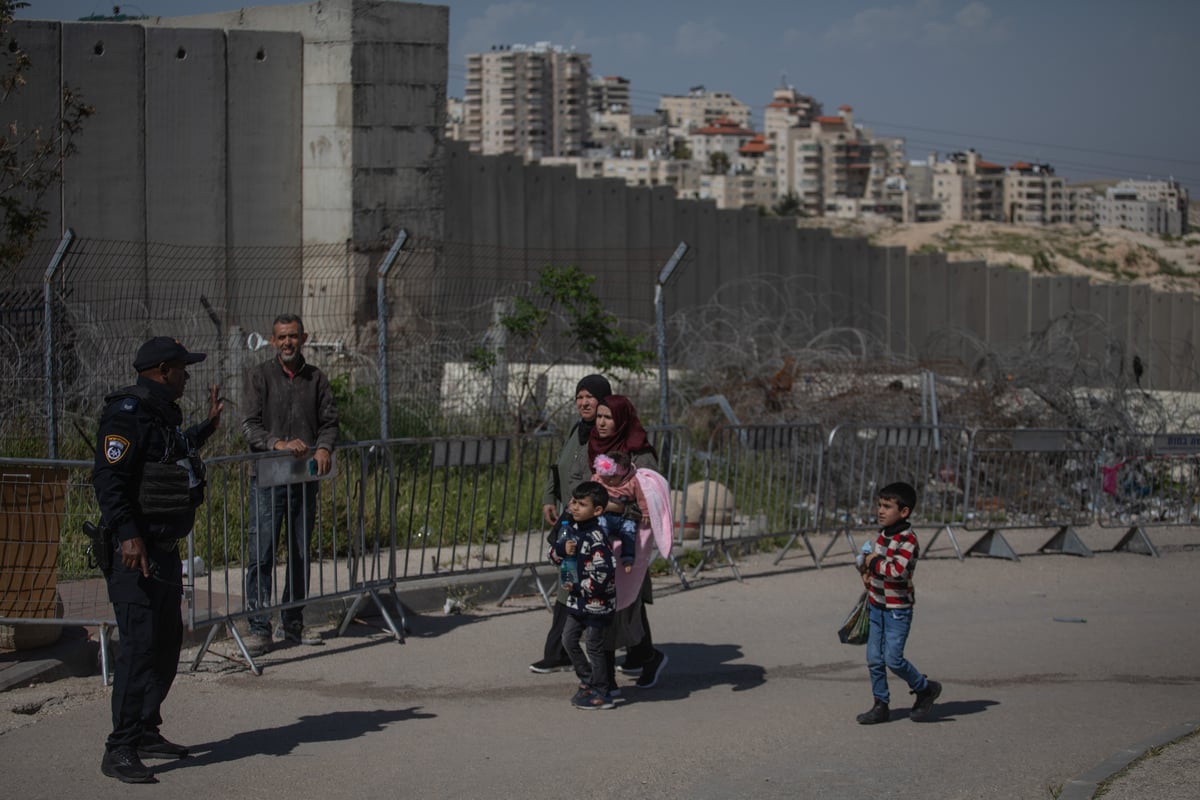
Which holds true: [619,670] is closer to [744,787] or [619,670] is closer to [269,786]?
[744,787]

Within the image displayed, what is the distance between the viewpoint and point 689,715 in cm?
703

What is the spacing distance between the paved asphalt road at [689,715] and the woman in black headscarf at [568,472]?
0.42 ft

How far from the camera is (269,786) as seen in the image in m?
5.68

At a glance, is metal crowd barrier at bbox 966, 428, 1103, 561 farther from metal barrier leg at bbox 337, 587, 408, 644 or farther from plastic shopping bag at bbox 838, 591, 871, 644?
metal barrier leg at bbox 337, 587, 408, 644

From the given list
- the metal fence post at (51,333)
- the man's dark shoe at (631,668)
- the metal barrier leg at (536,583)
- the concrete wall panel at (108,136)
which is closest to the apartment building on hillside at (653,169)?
the concrete wall panel at (108,136)

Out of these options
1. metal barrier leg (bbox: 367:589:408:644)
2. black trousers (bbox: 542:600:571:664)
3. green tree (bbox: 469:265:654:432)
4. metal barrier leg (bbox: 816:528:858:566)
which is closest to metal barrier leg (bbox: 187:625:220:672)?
metal barrier leg (bbox: 367:589:408:644)

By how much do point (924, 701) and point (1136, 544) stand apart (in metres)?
6.41

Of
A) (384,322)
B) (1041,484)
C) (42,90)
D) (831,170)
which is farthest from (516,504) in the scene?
(831,170)

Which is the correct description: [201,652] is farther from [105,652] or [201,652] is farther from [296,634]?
[296,634]

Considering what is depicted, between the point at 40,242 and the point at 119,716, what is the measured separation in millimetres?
8689

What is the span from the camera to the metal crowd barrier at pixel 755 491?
11.4 m

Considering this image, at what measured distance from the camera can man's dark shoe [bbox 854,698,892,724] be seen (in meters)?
6.85

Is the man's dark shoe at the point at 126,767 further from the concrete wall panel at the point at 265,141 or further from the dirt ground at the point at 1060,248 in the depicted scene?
the dirt ground at the point at 1060,248

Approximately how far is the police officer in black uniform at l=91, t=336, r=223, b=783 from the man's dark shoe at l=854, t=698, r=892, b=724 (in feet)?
10.8
